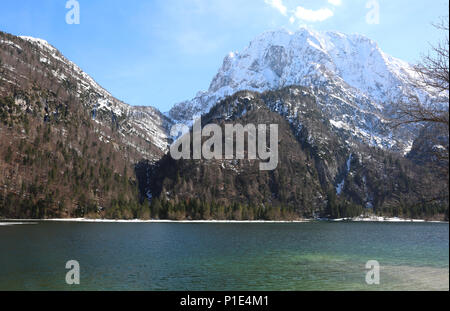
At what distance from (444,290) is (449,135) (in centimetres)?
2966

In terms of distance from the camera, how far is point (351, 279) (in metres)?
45.6

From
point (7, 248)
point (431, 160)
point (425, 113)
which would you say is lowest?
point (7, 248)

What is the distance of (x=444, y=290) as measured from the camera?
36.3 meters
